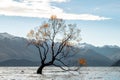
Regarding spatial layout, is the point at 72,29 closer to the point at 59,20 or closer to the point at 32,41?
the point at 59,20

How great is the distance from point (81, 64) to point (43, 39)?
14.0 m

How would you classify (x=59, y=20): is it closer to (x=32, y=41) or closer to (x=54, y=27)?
(x=54, y=27)

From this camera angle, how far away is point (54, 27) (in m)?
97.8

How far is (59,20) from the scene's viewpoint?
9788 centimetres

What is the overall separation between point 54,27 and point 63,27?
2.63 m

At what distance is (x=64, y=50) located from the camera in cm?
10444

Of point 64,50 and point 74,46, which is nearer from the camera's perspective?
point 74,46

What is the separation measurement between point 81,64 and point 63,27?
39.9ft

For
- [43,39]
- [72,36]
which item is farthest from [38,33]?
[72,36]

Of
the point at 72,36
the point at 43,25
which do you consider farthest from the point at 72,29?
the point at 43,25

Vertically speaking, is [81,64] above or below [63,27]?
below

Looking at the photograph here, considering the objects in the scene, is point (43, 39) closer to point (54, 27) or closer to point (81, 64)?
point (54, 27)

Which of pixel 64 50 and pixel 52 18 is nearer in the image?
pixel 52 18

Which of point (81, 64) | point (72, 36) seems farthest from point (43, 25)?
point (81, 64)
